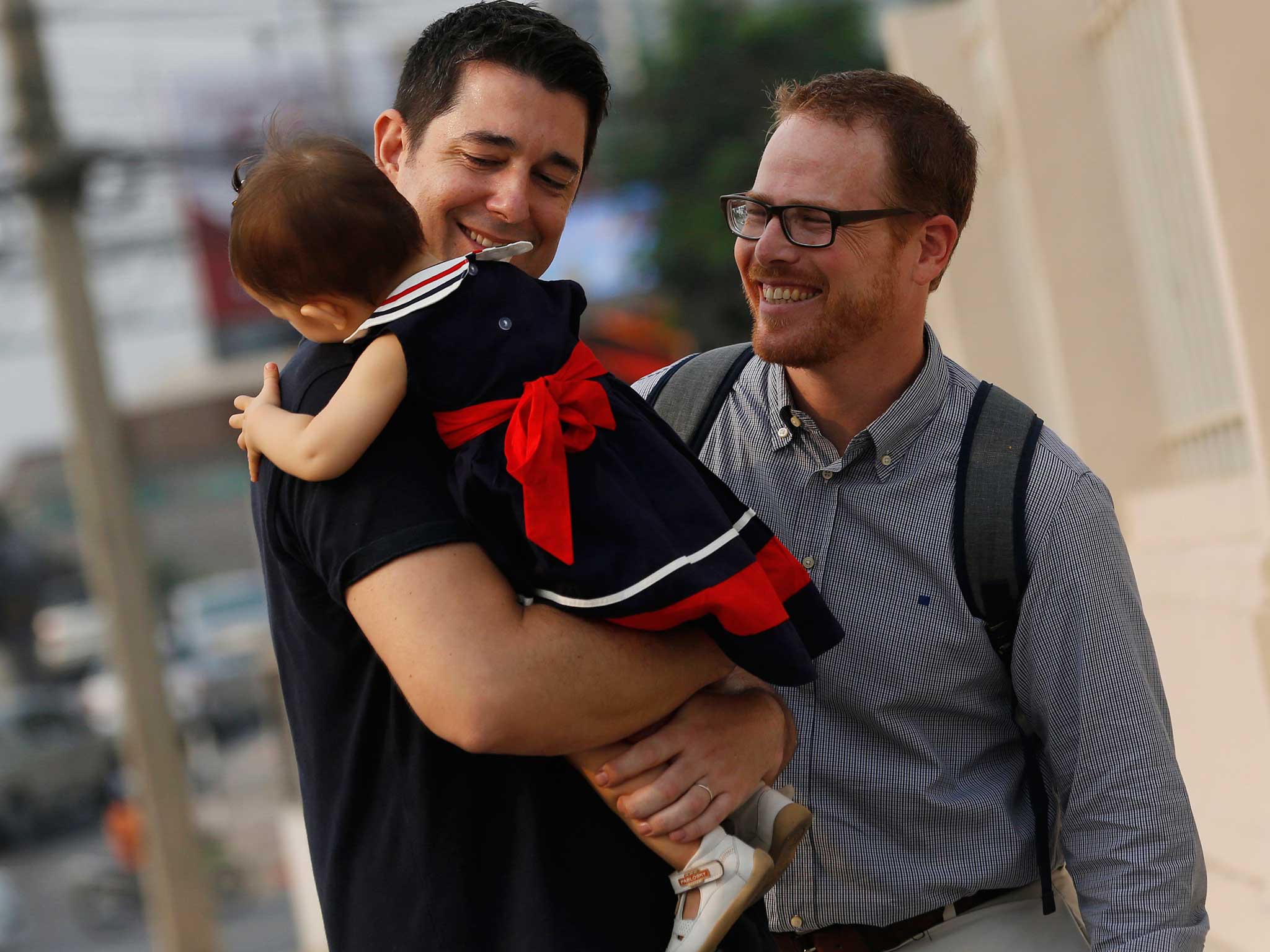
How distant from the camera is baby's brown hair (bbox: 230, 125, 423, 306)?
1.79 m

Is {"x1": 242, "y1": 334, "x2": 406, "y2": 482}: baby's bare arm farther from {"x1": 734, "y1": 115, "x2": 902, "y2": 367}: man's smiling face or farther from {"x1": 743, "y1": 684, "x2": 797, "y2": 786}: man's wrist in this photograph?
{"x1": 734, "y1": 115, "x2": 902, "y2": 367}: man's smiling face

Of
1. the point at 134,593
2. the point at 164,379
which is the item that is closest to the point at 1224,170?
the point at 134,593

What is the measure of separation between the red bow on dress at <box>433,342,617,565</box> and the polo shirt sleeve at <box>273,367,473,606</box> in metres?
0.07

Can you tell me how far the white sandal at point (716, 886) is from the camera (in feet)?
6.07

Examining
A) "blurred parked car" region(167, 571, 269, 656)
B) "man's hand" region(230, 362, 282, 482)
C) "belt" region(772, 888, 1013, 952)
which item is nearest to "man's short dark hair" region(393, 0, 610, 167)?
"man's hand" region(230, 362, 282, 482)

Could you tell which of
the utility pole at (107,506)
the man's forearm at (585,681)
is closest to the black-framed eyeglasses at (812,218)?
the man's forearm at (585,681)

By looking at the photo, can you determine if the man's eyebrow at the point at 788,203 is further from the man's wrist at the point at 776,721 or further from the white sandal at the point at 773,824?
the white sandal at the point at 773,824

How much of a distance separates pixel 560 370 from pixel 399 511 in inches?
12.3

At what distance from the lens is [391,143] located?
2398mm

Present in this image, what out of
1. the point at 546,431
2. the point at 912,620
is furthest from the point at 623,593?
the point at 912,620

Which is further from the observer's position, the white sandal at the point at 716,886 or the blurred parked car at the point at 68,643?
the blurred parked car at the point at 68,643

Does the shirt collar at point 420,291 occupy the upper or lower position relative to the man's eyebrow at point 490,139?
lower

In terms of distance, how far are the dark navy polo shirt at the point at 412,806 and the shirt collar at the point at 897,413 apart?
0.82 metres

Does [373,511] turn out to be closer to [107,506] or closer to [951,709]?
[951,709]
